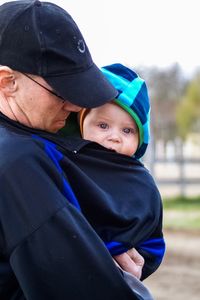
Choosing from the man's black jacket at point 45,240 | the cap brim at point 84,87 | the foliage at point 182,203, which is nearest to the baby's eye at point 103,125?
the cap brim at point 84,87

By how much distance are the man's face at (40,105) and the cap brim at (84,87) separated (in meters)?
0.02

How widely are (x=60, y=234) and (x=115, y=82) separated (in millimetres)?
649

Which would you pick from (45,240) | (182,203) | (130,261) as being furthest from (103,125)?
(182,203)

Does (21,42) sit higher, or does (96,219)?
(21,42)

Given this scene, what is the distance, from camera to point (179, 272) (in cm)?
747

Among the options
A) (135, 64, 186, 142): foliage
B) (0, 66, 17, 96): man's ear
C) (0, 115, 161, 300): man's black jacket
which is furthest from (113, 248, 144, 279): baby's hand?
(135, 64, 186, 142): foliage

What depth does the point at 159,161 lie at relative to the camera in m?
14.9

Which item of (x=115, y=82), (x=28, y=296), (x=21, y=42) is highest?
(x=21, y=42)

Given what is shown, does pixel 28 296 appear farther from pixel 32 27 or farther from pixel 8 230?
pixel 32 27

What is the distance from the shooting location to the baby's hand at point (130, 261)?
1.61m

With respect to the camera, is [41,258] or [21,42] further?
[21,42]

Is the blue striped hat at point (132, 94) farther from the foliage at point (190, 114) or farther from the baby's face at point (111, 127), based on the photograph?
the foliage at point (190, 114)

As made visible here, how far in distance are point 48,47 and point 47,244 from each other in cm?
43

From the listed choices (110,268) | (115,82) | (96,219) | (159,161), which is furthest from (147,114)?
(159,161)
